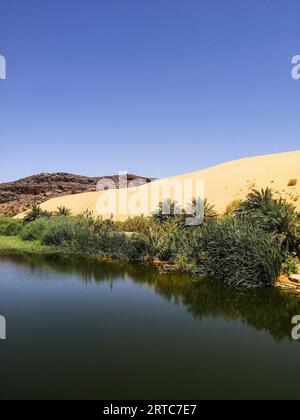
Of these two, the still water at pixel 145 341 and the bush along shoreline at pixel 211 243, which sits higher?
the bush along shoreline at pixel 211 243

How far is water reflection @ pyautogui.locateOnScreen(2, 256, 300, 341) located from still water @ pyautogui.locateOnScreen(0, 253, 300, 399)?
3cm

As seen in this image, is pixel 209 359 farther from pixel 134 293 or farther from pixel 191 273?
pixel 191 273

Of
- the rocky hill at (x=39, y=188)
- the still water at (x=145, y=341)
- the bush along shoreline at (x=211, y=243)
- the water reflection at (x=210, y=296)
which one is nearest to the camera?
the still water at (x=145, y=341)

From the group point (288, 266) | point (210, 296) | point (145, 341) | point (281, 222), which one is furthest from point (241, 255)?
point (145, 341)

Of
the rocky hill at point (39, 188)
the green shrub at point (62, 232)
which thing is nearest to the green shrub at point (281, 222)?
the green shrub at point (62, 232)

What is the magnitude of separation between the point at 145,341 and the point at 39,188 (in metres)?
65.4

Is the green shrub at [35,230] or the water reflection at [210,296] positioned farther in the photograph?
the green shrub at [35,230]

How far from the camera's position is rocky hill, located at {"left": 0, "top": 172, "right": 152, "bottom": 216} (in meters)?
58.9

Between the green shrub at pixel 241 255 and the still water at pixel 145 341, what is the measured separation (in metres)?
0.61

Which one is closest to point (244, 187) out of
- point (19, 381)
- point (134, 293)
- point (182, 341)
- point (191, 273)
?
point (191, 273)

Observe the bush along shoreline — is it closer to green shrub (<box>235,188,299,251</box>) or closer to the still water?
green shrub (<box>235,188,299,251</box>)

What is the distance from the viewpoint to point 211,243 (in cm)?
1541

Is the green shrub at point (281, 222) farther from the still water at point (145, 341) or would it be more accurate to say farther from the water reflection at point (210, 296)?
the still water at point (145, 341)

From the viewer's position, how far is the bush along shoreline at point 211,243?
13.9 meters
